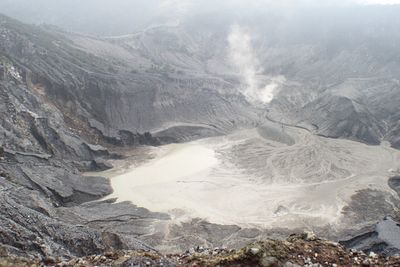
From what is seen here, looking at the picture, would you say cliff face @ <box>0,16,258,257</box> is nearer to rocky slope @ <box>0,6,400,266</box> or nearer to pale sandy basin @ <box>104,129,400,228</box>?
rocky slope @ <box>0,6,400,266</box>

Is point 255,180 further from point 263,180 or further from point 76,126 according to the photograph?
point 76,126

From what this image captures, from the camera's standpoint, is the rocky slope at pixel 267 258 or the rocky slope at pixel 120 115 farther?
the rocky slope at pixel 120 115

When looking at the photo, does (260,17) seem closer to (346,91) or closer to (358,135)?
(346,91)

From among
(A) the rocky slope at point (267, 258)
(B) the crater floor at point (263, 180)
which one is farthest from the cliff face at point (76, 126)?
(A) the rocky slope at point (267, 258)

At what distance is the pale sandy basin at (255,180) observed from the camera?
3717cm

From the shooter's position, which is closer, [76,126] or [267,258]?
[267,258]

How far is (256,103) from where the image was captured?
259 feet

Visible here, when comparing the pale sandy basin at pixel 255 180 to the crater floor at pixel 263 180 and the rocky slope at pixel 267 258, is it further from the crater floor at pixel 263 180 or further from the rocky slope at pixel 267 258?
the rocky slope at pixel 267 258

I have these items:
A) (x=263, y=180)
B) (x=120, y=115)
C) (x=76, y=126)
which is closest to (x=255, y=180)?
(x=263, y=180)

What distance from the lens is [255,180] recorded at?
4541 cm

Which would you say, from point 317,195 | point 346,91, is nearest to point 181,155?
point 317,195

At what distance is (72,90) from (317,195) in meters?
32.0

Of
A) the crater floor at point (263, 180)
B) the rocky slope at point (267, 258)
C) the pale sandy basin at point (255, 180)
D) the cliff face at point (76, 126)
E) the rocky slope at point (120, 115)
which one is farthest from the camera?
the pale sandy basin at point (255, 180)

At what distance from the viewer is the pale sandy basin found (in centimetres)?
3717
